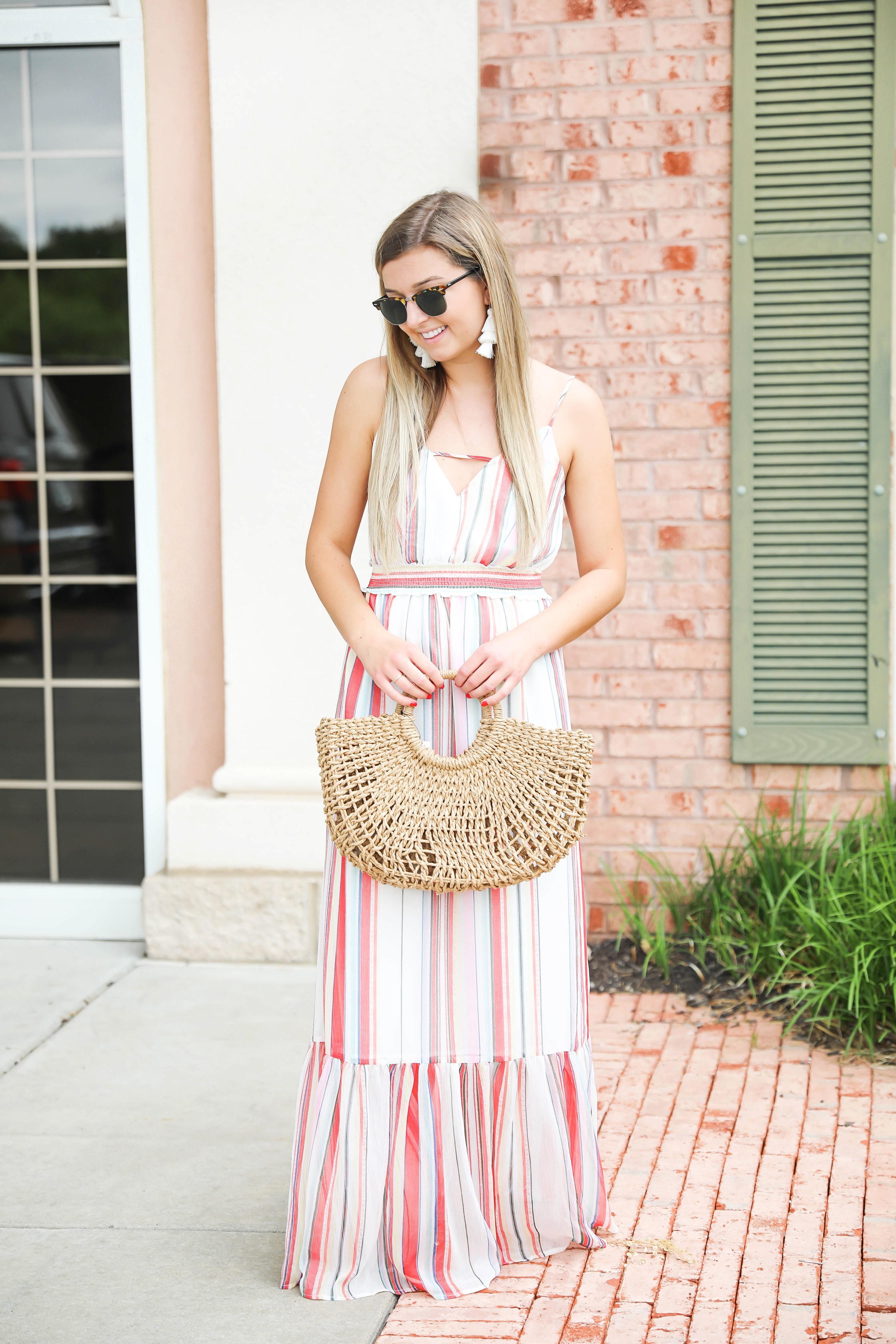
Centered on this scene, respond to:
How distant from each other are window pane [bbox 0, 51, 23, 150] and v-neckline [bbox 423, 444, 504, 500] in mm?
3028

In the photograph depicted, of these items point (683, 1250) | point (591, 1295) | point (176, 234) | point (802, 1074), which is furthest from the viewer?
point (176, 234)

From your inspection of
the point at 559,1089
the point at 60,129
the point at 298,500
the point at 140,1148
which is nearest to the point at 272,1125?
the point at 140,1148

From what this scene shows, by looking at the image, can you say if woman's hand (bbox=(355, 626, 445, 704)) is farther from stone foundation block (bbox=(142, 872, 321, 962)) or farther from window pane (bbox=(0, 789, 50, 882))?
window pane (bbox=(0, 789, 50, 882))

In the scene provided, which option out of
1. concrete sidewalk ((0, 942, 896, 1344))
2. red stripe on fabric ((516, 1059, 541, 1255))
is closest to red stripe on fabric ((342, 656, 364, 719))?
red stripe on fabric ((516, 1059, 541, 1255))

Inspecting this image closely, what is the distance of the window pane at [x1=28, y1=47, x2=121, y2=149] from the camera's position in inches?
183

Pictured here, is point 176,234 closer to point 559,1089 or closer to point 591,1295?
point 559,1089

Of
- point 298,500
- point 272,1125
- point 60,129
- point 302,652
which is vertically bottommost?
point 272,1125

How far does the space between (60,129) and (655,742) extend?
2956 mm

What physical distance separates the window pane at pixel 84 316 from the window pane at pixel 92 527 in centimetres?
44

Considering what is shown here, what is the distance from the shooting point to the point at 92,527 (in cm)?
482

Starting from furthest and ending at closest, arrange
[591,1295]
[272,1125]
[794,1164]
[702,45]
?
1. [702,45]
2. [272,1125]
3. [794,1164]
4. [591,1295]

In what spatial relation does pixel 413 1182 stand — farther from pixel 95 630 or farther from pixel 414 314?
pixel 95 630

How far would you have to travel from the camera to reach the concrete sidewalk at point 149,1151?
97.0 inches

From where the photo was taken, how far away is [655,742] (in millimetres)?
4562
